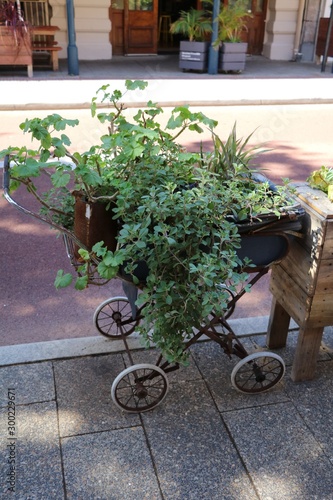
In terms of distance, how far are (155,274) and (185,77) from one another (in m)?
12.1

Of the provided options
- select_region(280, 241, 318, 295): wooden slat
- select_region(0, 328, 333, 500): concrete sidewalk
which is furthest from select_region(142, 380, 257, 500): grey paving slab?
select_region(280, 241, 318, 295): wooden slat

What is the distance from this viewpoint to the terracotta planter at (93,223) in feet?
9.39

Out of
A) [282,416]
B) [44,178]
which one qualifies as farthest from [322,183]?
[44,178]

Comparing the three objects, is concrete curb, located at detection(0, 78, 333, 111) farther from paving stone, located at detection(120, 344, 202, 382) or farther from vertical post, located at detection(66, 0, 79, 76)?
paving stone, located at detection(120, 344, 202, 382)

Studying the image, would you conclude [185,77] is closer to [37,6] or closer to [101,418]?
[37,6]

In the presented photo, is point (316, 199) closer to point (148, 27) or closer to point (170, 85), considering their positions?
point (170, 85)

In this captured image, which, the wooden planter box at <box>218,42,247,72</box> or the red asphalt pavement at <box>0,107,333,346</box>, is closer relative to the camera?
the red asphalt pavement at <box>0,107,333,346</box>

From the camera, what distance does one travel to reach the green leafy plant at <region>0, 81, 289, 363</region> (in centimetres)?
271

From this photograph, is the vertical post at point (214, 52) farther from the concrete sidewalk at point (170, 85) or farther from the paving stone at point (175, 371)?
the paving stone at point (175, 371)

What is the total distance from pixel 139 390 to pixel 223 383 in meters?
0.60

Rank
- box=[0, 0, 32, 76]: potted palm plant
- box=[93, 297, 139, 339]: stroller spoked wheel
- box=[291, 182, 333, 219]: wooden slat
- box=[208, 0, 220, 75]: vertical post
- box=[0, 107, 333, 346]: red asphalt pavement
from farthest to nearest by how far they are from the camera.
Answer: box=[208, 0, 220, 75]: vertical post → box=[0, 0, 32, 76]: potted palm plant → box=[0, 107, 333, 346]: red asphalt pavement → box=[93, 297, 139, 339]: stroller spoked wheel → box=[291, 182, 333, 219]: wooden slat

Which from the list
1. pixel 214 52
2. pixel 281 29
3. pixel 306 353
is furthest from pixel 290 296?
pixel 281 29

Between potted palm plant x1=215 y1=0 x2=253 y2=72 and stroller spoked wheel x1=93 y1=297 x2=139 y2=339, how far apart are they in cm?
1154

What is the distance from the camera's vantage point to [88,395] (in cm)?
333
